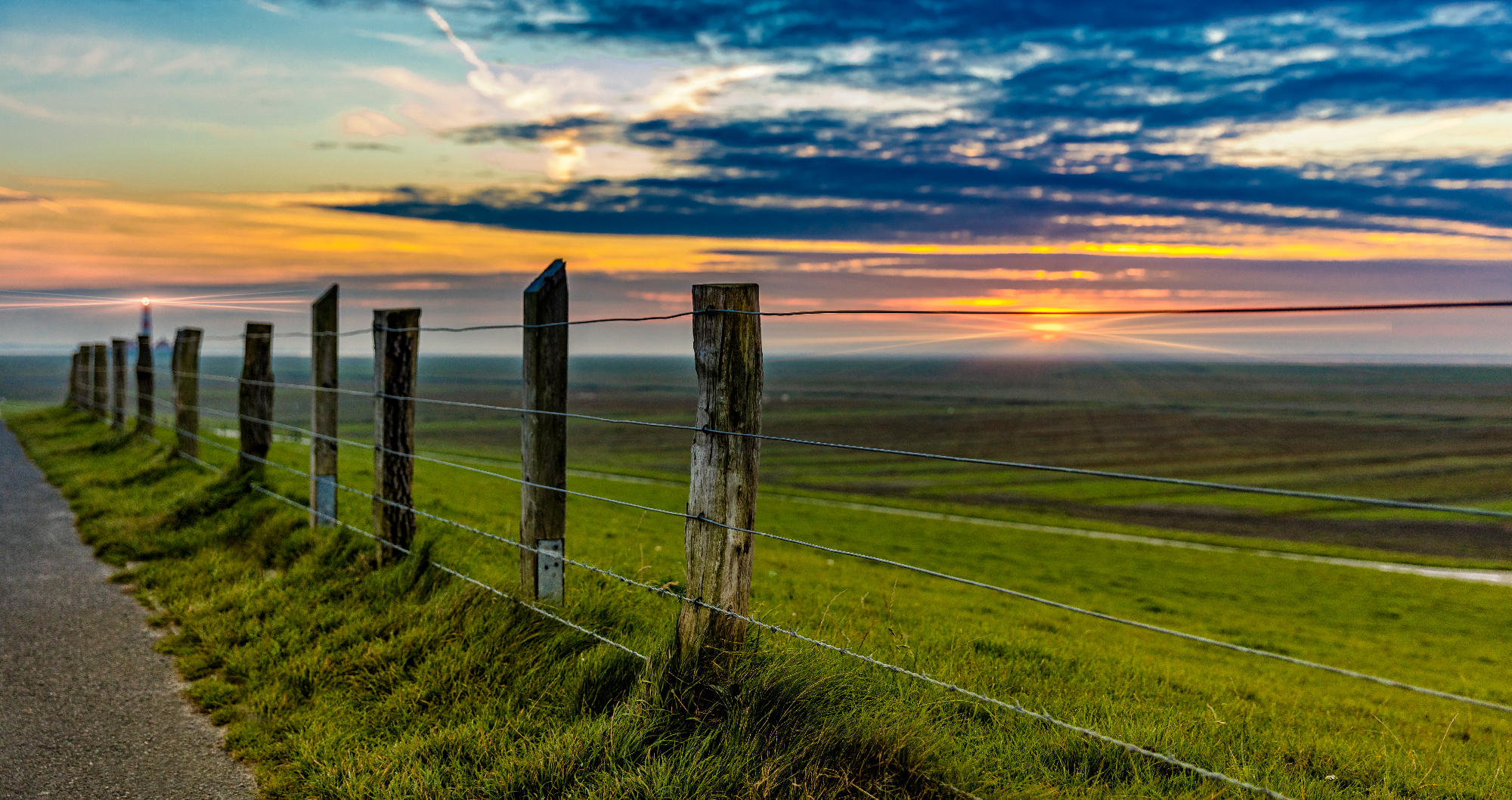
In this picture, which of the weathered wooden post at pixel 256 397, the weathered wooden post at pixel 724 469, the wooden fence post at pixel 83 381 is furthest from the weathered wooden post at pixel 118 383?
the weathered wooden post at pixel 724 469

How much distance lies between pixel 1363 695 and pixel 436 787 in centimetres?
1227

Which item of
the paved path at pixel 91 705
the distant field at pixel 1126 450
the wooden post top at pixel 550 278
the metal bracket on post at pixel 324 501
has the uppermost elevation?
the wooden post top at pixel 550 278

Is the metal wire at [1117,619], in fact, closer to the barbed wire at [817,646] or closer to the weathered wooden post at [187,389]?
the barbed wire at [817,646]

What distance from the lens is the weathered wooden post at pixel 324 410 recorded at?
8367 mm

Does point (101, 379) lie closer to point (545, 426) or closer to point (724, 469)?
point (545, 426)

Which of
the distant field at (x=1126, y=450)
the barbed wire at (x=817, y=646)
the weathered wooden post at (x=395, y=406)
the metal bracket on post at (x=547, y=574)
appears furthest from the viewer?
the distant field at (x=1126, y=450)

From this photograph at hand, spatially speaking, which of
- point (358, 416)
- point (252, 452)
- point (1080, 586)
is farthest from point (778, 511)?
point (358, 416)

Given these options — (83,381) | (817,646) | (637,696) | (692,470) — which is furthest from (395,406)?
(83,381)

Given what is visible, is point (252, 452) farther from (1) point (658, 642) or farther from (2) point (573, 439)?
(2) point (573, 439)

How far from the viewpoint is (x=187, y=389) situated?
14.3 metres

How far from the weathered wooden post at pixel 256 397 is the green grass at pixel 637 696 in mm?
646

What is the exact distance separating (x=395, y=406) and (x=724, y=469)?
424 cm

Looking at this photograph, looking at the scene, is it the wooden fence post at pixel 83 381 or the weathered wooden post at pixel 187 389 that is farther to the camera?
the wooden fence post at pixel 83 381

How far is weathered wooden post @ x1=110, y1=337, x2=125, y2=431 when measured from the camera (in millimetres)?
18734
